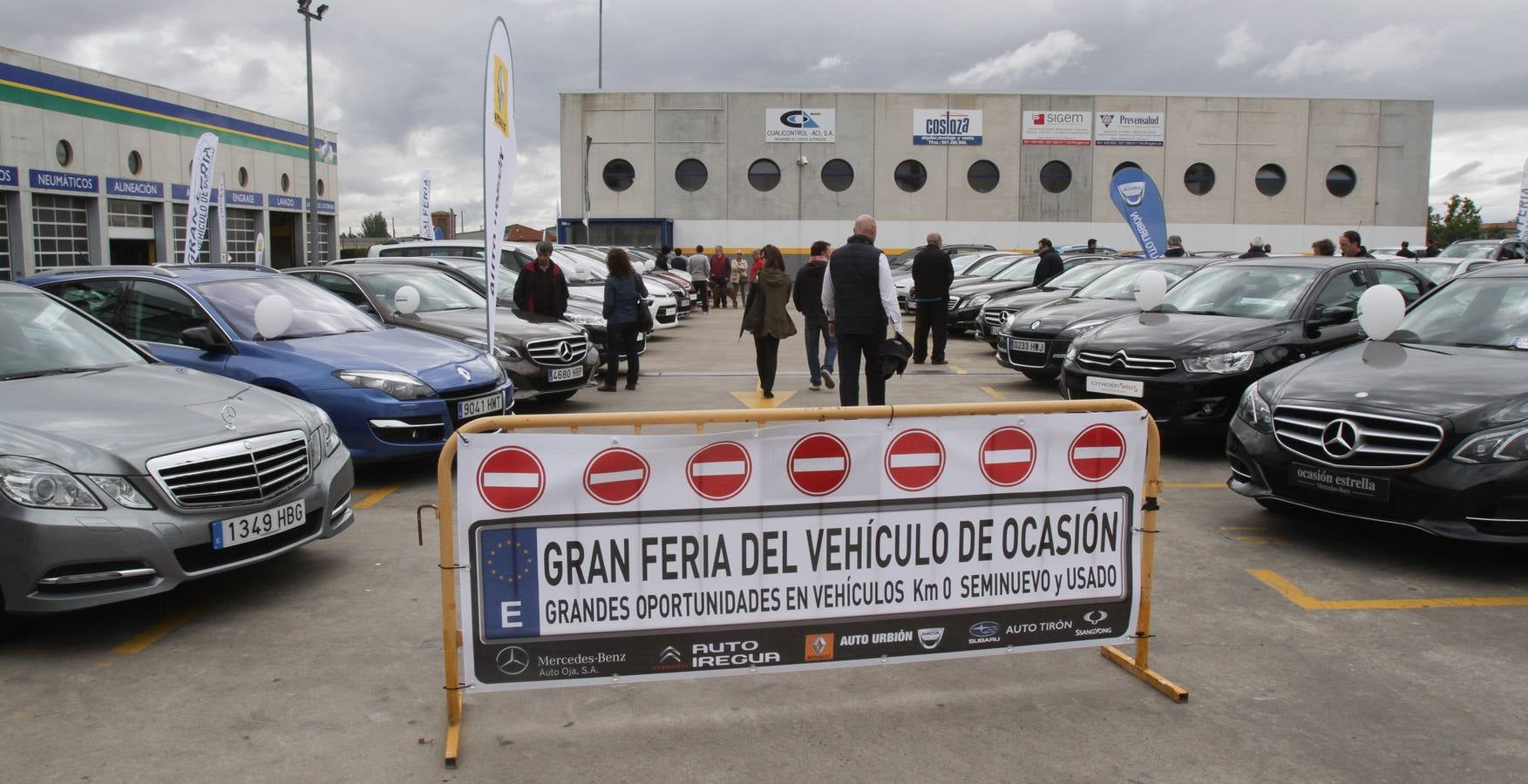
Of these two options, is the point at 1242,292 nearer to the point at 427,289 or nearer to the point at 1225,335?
the point at 1225,335

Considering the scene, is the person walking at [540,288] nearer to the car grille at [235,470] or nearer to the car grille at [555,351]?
the car grille at [555,351]

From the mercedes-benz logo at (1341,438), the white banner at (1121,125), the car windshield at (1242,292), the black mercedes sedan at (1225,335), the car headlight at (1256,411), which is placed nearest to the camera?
the mercedes-benz logo at (1341,438)

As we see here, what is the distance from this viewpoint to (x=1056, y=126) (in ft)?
136

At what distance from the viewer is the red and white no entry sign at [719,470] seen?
3834 mm

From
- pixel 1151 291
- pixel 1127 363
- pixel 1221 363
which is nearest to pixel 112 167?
pixel 1151 291

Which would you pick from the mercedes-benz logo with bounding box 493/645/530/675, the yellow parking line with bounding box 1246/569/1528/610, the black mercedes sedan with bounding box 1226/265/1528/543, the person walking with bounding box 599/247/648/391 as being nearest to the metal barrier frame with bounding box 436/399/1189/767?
the mercedes-benz logo with bounding box 493/645/530/675

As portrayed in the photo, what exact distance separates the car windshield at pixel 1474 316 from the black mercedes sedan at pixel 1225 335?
1451 mm

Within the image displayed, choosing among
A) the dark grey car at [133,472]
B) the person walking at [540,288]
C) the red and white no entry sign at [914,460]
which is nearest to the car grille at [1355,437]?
the red and white no entry sign at [914,460]

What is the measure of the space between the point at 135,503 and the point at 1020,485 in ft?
11.8

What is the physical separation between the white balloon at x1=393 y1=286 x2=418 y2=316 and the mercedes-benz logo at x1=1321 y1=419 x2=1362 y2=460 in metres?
8.16

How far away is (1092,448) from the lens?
4.14 m

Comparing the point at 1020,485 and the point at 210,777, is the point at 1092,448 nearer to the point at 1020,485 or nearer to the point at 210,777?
the point at 1020,485

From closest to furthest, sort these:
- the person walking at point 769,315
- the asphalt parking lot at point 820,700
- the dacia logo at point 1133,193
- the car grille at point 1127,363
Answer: the asphalt parking lot at point 820,700 < the car grille at point 1127,363 < the person walking at point 769,315 < the dacia logo at point 1133,193

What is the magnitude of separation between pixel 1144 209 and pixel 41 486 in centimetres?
1981
